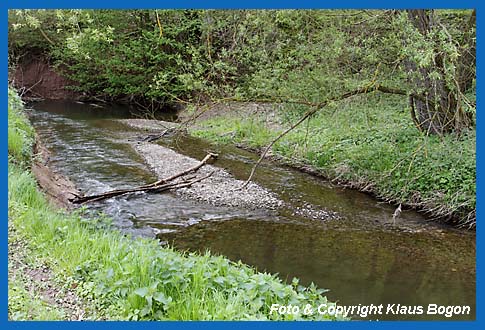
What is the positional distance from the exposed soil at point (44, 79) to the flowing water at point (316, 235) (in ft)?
57.4

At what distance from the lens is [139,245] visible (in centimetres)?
545

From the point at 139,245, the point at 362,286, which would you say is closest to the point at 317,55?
the point at 362,286

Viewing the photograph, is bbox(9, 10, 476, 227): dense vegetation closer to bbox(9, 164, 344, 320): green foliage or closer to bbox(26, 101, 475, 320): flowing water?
bbox(26, 101, 475, 320): flowing water

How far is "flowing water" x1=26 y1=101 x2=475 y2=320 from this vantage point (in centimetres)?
591

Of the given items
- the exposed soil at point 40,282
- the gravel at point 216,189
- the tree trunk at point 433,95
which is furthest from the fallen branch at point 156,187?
the tree trunk at point 433,95

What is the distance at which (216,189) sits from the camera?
988cm

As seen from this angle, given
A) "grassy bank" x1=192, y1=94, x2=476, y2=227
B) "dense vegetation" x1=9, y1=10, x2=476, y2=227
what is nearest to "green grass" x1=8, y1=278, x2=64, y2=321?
"dense vegetation" x1=9, y1=10, x2=476, y2=227

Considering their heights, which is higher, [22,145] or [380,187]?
[22,145]

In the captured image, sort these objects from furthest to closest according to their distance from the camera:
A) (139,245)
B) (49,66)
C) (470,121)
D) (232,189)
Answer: (49,66)
(232,189)
(470,121)
(139,245)

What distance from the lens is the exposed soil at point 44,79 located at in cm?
2790

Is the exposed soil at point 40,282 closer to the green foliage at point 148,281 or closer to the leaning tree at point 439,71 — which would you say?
the green foliage at point 148,281

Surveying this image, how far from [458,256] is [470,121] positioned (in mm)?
3412

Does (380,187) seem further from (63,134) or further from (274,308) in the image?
(63,134)

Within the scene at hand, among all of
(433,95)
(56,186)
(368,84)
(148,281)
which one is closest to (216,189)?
(56,186)
